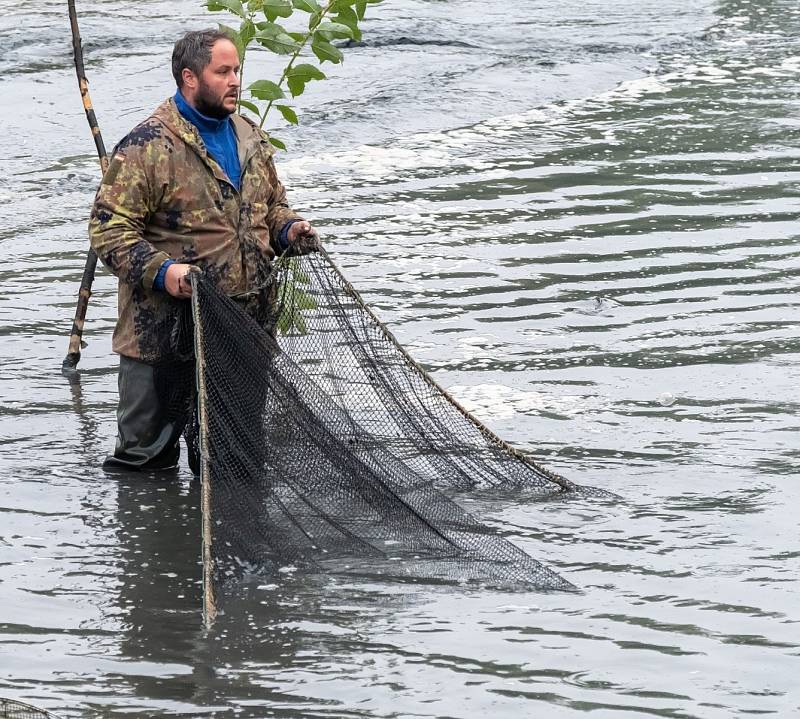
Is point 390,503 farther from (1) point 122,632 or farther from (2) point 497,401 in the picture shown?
(2) point 497,401

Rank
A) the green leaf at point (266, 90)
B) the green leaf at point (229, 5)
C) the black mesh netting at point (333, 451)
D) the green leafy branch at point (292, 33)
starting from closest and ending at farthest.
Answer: the black mesh netting at point (333, 451) < the green leaf at point (229, 5) < the green leafy branch at point (292, 33) < the green leaf at point (266, 90)

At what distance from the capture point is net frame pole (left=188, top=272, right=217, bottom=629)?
193 inches

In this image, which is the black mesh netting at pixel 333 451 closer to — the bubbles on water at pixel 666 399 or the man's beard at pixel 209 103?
the man's beard at pixel 209 103

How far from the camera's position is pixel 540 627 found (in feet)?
15.9

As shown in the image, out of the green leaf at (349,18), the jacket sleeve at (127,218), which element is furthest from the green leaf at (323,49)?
the jacket sleeve at (127,218)

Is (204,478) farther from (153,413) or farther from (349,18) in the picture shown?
(349,18)

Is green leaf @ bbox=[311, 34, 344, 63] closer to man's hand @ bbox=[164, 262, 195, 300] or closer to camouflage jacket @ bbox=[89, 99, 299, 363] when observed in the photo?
camouflage jacket @ bbox=[89, 99, 299, 363]

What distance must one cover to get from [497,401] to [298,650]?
2575 millimetres

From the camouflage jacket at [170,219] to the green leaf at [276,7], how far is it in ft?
4.51

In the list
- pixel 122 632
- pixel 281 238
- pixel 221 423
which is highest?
pixel 281 238

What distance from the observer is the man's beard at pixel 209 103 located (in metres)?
5.59

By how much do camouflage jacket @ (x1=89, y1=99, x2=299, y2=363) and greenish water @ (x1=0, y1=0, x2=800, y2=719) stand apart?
0.78 metres

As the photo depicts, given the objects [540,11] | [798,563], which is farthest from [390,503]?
[540,11]

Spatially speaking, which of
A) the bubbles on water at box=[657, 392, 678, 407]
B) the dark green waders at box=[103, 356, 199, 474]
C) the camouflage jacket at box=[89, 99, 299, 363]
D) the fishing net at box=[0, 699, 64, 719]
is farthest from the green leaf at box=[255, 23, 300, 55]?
the fishing net at box=[0, 699, 64, 719]
